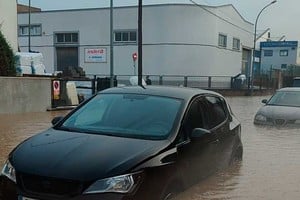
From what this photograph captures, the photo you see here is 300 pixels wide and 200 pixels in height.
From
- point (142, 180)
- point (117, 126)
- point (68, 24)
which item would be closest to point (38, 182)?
point (142, 180)

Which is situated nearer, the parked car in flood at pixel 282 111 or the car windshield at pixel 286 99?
the parked car in flood at pixel 282 111

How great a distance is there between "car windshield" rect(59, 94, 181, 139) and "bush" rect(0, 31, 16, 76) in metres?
10.8

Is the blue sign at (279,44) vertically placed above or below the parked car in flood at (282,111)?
above

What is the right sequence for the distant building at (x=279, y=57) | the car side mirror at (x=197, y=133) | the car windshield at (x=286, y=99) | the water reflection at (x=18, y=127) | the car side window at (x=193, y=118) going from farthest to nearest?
1. the distant building at (x=279, y=57)
2. the car windshield at (x=286, y=99)
3. the water reflection at (x=18, y=127)
4. the car side window at (x=193, y=118)
5. the car side mirror at (x=197, y=133)

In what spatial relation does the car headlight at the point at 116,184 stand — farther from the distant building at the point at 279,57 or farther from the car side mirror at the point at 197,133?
the distant building at the point at 279,57

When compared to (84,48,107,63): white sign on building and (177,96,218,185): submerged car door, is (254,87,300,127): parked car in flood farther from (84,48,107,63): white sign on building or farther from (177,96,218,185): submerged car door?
(84,48,107,63): white sign on building

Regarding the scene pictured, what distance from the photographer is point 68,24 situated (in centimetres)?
5022

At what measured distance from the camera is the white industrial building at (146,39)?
4612 cm

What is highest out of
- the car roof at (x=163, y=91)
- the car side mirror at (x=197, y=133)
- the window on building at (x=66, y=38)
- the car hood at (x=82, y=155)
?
the window on building at (x=66, y=38)

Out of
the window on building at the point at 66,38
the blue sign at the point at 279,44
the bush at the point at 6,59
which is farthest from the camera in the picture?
the blue sign at the point at 279,44

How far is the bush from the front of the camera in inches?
636

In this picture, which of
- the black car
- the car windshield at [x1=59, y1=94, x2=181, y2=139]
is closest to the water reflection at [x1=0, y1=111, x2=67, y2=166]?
the car windshield at [x1=59, y1=94, x2=181, y2=139]

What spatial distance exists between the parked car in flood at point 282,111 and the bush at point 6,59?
8.52 meters

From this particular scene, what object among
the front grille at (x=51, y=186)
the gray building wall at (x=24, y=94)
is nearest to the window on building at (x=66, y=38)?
the gray building wall at (x=24, y=94)
